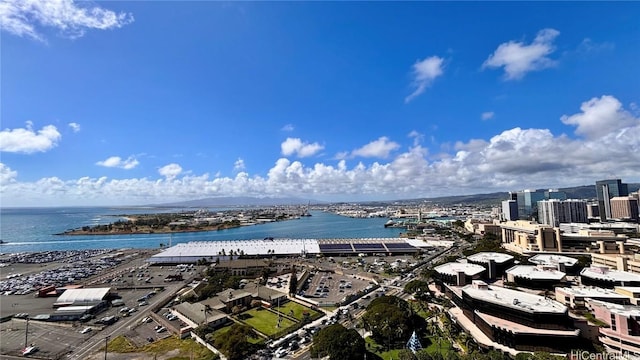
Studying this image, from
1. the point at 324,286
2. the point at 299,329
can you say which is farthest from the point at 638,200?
the point at 299,329

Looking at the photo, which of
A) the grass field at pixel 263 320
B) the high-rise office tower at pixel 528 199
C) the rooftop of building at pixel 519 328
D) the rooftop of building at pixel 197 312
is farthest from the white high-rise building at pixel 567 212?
the rooftop of building at pixel 197 312

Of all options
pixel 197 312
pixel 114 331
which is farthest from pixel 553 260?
pixel 114 331

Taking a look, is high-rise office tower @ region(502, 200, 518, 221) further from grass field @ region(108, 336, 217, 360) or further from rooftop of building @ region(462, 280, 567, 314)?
grass field @ region(108, 336, 217, 360)

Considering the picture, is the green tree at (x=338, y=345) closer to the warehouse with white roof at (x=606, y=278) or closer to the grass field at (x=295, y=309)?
the grass field at (x=295, y=309)

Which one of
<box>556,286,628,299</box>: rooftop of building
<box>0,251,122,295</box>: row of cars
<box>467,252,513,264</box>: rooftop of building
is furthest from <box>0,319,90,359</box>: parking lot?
<box>467,252,513,264</box>: rooftop of building

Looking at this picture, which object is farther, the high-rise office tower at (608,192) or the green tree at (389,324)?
the high-rise office tower at (608,192)

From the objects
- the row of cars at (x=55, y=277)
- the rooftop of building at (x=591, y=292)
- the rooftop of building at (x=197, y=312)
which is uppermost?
the rooftop of building at (x=591, y=292)

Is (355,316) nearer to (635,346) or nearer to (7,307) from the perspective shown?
(635,346)
